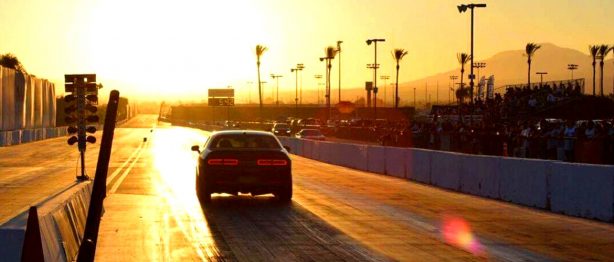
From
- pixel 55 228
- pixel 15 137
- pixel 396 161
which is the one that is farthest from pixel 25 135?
pixel 55 228

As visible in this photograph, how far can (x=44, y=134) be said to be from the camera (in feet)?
285

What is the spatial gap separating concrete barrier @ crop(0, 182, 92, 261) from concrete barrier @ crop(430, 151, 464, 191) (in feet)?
39.8

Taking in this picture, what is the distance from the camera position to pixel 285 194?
19078 millimetres

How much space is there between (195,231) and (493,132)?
24.9 metres

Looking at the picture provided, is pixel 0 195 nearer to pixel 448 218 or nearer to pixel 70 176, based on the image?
pixel 70 176

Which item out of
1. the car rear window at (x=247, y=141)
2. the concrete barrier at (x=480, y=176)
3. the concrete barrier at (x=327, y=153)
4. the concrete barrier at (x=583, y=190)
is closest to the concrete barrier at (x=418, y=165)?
the concrete barrier at (x=480, y=176)

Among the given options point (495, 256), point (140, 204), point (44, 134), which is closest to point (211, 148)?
point (140, 204)

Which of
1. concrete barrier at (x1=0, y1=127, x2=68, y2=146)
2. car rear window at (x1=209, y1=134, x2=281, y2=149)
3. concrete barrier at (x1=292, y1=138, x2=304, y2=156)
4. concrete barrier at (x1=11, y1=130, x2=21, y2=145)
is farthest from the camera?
concrete barrier at (x1=11, y1=130, x2=21, y2=145)

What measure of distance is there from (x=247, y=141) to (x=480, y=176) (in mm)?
6007

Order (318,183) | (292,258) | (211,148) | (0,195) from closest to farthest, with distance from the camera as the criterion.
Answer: (292,258)
(211,148)
(0,195)
(318,183)

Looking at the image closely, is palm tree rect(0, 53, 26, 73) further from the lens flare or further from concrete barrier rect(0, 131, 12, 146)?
the lens flare

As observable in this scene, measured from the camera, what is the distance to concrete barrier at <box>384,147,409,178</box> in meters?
29.2

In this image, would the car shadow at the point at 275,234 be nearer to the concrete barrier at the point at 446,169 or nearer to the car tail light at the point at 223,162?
the car tail light at the point at 223,162

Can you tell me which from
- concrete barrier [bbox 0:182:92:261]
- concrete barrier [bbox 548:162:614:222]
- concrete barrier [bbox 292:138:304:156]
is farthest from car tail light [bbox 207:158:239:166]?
concrete barrier [bbox 292:138:304:156]
